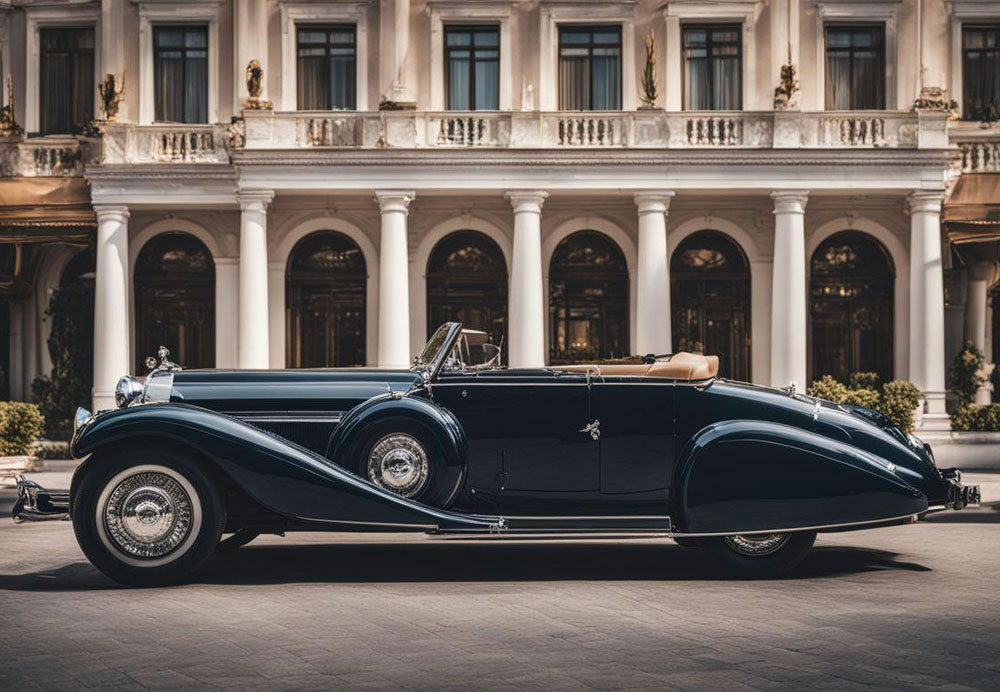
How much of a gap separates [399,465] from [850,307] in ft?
66.0

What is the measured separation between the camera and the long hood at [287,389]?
8.73 m

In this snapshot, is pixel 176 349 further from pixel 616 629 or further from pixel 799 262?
pixel 616 629

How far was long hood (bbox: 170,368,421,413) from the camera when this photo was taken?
8734 mm

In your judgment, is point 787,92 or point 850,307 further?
point 850,307

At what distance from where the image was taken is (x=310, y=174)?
24.0 metres

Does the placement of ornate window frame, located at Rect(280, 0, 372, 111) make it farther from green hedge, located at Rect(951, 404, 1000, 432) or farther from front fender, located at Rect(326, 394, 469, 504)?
front fender, located at Rect(326, 394, 469, 504)

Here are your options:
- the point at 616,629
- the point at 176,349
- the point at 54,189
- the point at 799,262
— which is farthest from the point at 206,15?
the point at 616,629

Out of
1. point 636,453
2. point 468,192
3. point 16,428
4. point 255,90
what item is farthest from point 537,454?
point 255,90

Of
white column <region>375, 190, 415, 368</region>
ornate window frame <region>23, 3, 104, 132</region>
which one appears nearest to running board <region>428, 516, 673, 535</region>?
white column <region>375, 190, 415, 368</region>

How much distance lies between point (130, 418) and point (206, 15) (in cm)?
2034

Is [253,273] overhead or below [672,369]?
overhead

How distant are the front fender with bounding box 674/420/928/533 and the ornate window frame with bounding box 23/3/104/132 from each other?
22024 mm

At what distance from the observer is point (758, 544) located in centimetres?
874

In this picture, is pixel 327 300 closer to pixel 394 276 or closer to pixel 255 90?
pixel 394 276
